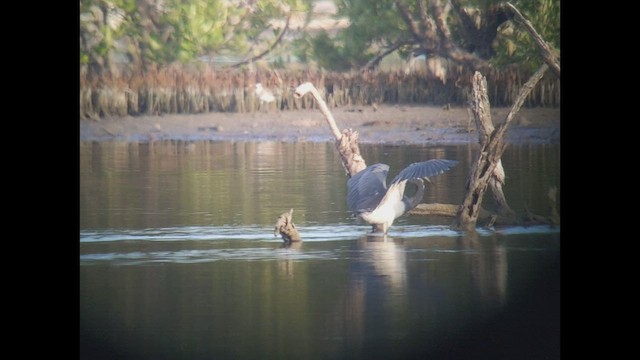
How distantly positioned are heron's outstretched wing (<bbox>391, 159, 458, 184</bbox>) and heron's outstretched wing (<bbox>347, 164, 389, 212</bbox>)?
25cm

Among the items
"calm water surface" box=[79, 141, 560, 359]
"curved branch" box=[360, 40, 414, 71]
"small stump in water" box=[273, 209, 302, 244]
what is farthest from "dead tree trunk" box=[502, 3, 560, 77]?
"small stump in water" box=[273, 209, 302, 244]

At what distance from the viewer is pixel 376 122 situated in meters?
7.52

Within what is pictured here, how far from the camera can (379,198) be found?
686cm

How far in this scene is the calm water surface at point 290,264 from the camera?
6.11 meters

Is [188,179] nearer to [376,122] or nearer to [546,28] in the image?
[376,122]

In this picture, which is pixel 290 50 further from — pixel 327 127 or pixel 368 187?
pixel 368 187

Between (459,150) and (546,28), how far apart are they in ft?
2.76

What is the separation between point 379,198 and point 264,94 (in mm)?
1092

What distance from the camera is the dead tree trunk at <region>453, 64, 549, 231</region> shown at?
6.90 meters

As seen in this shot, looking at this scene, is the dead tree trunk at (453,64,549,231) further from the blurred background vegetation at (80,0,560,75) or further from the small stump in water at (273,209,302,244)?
the small stump in water at (273,209,302,244)

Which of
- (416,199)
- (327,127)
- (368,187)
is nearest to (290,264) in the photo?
(368,187)

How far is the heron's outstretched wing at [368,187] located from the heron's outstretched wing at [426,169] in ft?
0.83

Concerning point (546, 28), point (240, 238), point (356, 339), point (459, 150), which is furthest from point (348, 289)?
point (546, 28)

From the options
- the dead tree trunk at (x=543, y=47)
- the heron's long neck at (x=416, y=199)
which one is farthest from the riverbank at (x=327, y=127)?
the heron's long neck at (x=416, y=199)
